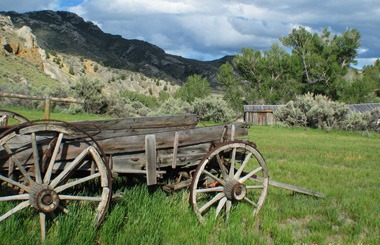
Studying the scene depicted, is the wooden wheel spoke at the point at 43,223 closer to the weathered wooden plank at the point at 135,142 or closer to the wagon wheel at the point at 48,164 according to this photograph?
the wagon wheel at the point at 48,164

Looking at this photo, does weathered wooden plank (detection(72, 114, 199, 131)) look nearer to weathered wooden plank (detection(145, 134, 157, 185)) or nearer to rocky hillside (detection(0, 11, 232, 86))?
weathered wooden plank (detection(145, 134, 157, 185))

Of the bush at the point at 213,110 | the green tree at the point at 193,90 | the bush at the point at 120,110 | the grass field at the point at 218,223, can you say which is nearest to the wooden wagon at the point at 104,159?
the grass field at the point at 218,223

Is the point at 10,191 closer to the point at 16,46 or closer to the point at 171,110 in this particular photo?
the point at 171,110

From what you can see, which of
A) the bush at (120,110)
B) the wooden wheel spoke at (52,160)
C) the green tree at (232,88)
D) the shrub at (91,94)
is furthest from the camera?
the green tree at (232,88)

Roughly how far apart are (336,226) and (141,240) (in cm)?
332

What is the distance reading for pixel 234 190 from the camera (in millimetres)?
5441

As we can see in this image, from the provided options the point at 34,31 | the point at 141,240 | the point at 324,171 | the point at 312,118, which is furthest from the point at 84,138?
the point at 34,31

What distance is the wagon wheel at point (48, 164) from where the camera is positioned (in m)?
4.11

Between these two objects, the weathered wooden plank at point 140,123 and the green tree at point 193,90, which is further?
the green tree at point 193,90

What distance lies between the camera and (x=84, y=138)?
15.0 feet

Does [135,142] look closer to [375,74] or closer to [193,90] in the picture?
[193,90]

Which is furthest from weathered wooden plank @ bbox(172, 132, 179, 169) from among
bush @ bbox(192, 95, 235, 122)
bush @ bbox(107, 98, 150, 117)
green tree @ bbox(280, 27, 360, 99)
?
green tree @ bbox(280, 27, 360, 99)

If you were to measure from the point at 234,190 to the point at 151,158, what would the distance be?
134cm

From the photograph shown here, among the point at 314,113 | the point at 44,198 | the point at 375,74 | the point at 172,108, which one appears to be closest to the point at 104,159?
the point at 44,198
